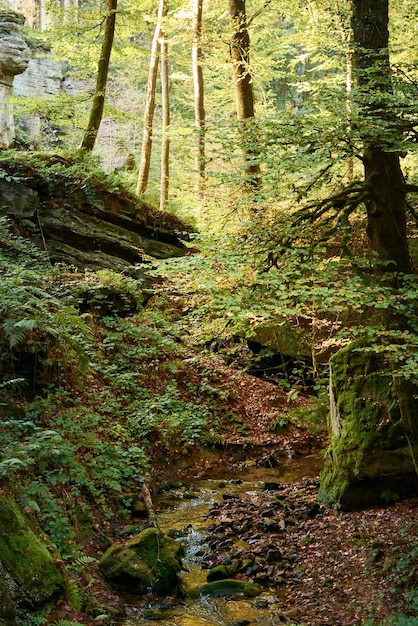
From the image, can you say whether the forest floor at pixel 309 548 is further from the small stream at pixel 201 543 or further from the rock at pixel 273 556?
the small stream at pixel 201 543

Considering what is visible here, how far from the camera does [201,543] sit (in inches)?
295

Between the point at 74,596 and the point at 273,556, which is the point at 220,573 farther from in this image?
the point at 74,596

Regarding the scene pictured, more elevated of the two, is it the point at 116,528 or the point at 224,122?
the point at 224,122

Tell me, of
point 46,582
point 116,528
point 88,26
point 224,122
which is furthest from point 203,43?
point 46,582

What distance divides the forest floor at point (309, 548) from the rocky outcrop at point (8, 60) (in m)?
14.1

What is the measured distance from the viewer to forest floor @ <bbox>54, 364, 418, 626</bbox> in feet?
18.1

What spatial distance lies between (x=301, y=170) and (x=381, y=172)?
900mm

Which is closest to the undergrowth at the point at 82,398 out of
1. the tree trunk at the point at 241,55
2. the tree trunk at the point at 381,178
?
the tree trunk at the point at 381,178

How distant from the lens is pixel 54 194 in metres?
13.4

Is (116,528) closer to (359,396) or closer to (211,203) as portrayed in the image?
(359,396)

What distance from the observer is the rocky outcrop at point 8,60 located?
17.9 m

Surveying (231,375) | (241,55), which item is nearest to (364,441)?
(231,375)

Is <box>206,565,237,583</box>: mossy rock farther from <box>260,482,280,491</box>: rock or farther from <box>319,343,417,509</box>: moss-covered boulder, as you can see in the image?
<box>260,482,280,491</box>: rock

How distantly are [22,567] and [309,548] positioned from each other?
13.2 ft
